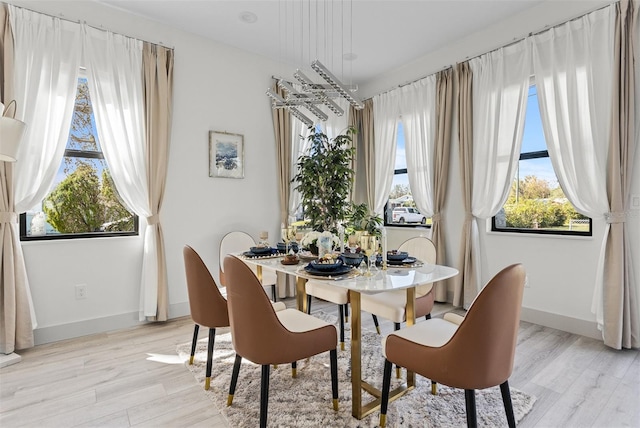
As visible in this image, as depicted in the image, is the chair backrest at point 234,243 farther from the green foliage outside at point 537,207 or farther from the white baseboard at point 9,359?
the green foliage outside at point 537,207

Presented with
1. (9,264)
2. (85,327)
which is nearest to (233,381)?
(85,327)

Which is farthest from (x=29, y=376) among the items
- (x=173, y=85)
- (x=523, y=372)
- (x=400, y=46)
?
(x=400, y=46)

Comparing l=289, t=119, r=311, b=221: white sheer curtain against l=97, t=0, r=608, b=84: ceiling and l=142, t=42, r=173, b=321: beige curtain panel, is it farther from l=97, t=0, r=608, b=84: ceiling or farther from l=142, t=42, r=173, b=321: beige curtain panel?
l=142, t=42, r=173, b=321: beige curtain panel

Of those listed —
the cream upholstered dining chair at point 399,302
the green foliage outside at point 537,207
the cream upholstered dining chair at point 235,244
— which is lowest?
the cream upholstered dining chair at point 399,302

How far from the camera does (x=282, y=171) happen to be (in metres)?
4.38

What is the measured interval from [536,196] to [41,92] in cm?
477

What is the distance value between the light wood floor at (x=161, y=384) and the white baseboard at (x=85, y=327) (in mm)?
97

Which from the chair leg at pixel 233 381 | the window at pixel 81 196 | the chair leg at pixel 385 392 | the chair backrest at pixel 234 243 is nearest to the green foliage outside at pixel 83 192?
the window at pixel 81 196

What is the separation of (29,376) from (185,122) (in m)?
2.61

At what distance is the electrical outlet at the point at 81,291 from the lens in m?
3.09

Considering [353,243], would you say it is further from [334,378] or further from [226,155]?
[226,155]

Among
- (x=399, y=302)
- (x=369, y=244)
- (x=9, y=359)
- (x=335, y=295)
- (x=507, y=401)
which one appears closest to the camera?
(x=507, y=401)

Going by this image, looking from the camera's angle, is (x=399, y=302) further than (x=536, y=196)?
No

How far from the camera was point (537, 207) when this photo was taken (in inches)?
135
